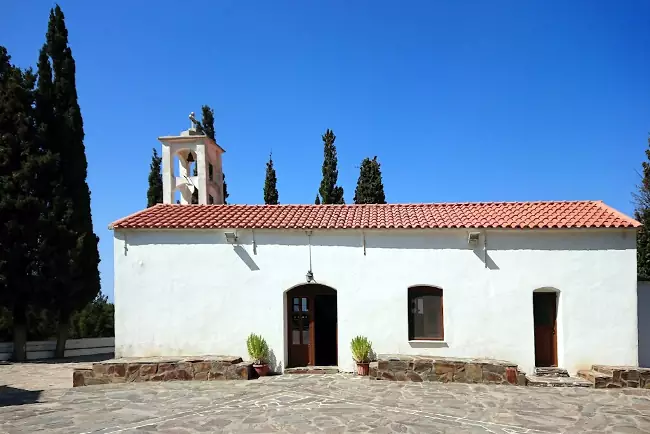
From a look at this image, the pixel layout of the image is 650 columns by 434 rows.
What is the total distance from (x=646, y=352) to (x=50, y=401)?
14.8 m

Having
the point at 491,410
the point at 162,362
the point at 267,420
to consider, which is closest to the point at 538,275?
the point at 491,410

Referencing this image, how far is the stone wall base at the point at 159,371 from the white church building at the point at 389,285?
100cm

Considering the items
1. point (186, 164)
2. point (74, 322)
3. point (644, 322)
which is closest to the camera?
point (644, 322)

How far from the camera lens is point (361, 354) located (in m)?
13.1

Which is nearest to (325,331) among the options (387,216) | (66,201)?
(387,216)

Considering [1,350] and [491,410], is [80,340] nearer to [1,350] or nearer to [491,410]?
[1,350]

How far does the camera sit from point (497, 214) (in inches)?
567

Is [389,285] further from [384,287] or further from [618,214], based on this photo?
[618,214]

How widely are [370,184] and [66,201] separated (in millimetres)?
14952

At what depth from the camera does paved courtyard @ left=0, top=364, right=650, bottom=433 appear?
855cm

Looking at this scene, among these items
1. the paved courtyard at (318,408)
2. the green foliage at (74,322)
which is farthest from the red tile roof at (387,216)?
the green foliage at (74,322)

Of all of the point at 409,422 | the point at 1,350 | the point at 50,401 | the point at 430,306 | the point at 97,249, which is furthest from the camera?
the point at 97,249

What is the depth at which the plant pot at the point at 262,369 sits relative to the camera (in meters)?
13.2

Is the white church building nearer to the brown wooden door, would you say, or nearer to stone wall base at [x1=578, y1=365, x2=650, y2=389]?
the brown wooden door
